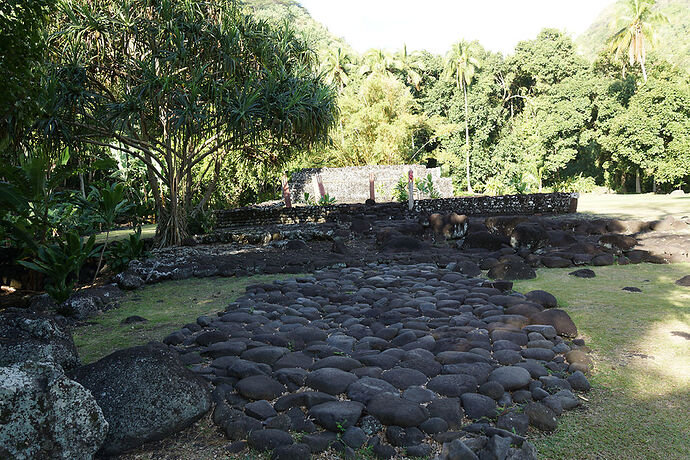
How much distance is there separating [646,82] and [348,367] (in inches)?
1285

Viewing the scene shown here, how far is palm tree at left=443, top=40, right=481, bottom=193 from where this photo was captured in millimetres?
35062

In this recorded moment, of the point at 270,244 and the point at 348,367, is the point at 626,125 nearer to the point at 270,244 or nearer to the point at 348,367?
the point at 270,244

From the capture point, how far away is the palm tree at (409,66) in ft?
128

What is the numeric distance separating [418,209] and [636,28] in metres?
26.2

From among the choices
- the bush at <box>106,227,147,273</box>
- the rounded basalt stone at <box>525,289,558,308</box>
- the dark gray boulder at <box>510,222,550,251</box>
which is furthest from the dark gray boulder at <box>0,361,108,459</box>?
the dark gray boulder at <box>510,222,550,251</box>

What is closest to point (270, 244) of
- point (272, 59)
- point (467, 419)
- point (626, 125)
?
point (272, 59)

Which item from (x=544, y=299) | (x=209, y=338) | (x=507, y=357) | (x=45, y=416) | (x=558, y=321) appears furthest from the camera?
(x=544, y=299)

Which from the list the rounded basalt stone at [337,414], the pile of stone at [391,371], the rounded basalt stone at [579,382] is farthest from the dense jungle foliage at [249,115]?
the rounded basalt stone at [579,382]

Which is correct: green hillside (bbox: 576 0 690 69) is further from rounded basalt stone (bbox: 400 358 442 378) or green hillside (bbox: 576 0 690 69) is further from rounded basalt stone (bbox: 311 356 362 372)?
rounded basalt stone (bbox: 311 356 362 372)

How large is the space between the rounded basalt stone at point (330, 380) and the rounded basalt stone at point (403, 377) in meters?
0.23

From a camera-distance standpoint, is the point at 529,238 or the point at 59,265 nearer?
the point at 59,265

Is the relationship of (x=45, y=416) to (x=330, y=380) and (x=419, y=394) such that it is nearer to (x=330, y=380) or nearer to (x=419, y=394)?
(x=330, y=380)

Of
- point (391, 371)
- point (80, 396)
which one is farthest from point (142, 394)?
point (391, 371)

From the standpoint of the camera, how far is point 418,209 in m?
15.8
